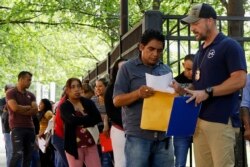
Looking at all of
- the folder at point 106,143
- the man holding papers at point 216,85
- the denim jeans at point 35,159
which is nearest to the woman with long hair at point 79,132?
the folder at point 106,143

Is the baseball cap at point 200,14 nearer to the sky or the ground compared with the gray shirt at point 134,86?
nearer to the sky

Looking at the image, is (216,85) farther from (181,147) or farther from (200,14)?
(181,147)

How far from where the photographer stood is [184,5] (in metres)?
17.9

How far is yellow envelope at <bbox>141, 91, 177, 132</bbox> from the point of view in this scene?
5.36m

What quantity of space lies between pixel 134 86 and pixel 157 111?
1.16 ft

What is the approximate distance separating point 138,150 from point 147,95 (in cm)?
53

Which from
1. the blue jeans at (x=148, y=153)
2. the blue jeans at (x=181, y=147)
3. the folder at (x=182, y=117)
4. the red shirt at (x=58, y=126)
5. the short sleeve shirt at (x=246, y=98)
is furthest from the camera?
the red shirt at (x=58, y=126)

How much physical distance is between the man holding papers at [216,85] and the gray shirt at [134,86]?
57 centimetres

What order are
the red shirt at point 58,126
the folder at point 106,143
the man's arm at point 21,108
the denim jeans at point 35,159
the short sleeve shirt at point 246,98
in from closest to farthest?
1. the short sleeve shirt at point 246,98
2. the folder at point 106,143
3. the red shirt at point 58,126
4. the man's arm at point 21,108
5. the denim jeans at point 35,159

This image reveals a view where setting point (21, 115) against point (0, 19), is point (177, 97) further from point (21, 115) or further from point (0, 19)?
point (0, 19)

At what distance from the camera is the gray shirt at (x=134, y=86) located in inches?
217

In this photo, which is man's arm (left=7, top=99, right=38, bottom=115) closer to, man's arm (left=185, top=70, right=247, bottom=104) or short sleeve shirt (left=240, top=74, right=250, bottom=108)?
short sleeve shirt (left=240, top=74, right=250, bottom=108)

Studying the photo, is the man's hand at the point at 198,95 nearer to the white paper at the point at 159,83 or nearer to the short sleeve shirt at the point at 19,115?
the white paper at the point at 159,83

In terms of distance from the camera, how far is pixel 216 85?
502 cm
